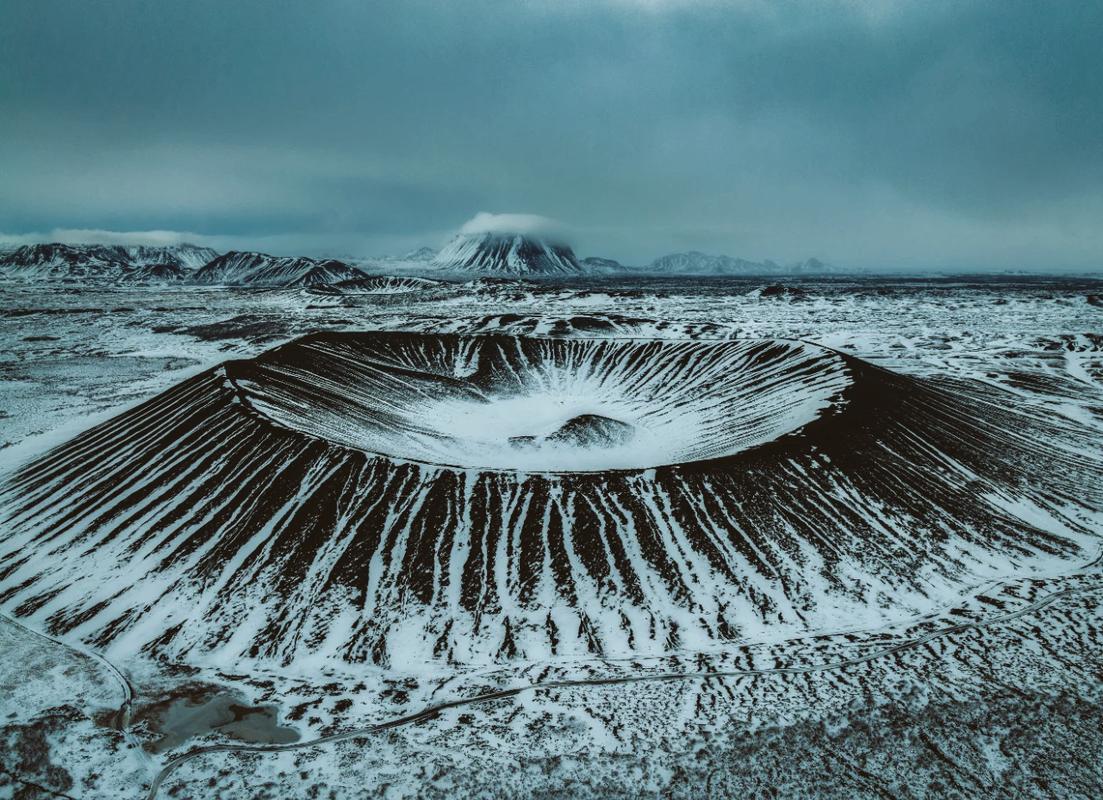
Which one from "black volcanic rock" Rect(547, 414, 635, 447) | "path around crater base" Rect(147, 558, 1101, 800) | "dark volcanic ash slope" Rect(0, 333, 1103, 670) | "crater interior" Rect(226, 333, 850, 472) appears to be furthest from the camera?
"black volcanic rock" Rect(547, 414, 635, 447)

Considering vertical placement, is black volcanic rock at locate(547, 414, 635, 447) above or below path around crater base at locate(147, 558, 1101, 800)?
above

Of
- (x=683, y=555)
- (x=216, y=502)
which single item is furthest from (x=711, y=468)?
(x=216, y=502)

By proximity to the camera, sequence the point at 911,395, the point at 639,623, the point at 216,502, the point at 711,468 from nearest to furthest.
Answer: the point at 639,623 < the point at 216,502 < the point at 711,468 < the point at 911,395

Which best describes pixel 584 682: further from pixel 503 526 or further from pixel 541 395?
pixel 541 395

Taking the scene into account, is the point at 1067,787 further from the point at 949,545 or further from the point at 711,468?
the point at 711,468

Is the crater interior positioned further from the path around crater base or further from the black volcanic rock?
the path around crater base

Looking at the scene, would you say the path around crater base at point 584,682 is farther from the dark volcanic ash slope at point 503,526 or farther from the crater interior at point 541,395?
the crater interior at point 541,395

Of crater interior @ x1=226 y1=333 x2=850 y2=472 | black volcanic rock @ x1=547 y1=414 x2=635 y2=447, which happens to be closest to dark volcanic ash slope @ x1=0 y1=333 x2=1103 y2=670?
black volcanic rock @ x1=547 y1=414 x2=635 y2=447

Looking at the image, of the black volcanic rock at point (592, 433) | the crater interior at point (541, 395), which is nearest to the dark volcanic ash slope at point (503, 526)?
the black volcanic rock at point (592, 433)

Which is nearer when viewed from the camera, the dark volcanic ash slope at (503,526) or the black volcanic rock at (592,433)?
the dark volcanic ash slope at (503,526)
